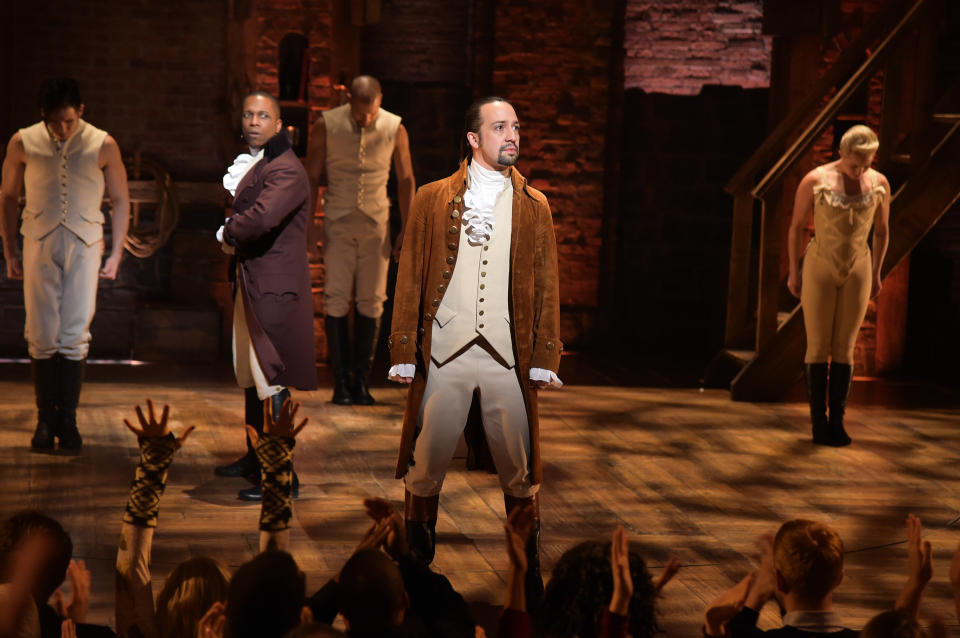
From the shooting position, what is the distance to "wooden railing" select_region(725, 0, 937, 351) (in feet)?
26.3

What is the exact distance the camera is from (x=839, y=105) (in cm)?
802

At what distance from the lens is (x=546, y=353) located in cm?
428

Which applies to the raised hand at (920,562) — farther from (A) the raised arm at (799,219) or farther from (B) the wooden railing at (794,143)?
(B) the wooden railing at (794,143)

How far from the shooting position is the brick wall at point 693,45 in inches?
408

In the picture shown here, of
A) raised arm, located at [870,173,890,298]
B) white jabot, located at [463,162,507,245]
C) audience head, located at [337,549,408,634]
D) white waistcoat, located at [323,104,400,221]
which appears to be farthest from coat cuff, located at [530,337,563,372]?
white waistcoat, located at [323,104,400,221]

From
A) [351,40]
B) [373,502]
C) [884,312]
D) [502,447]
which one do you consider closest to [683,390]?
[884,312]

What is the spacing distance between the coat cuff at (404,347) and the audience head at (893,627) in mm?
Result: 1935

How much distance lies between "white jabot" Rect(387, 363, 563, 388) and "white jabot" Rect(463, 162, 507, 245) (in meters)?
0.41

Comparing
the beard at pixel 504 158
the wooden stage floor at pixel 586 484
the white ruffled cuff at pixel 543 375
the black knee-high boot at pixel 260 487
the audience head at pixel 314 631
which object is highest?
the beard at pixel 504 158

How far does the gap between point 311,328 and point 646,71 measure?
5389mm

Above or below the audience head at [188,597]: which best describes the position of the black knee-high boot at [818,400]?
below

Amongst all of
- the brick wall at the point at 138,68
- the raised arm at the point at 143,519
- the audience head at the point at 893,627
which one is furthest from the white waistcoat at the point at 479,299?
the brick wall at the point at 138,68

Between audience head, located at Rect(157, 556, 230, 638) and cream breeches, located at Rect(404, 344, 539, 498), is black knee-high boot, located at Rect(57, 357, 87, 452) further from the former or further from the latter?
audience head, located at Rect(157, 556, 230, 638)

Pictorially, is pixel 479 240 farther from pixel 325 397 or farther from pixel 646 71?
pixel 646 71
